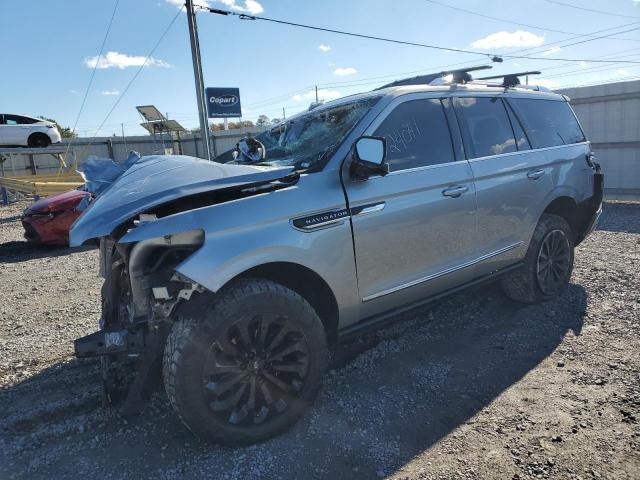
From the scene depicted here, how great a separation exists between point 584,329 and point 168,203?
3.54 m

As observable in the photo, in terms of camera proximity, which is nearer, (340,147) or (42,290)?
(340,147)

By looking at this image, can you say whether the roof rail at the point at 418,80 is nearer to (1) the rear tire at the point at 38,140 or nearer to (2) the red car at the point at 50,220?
(2) the red car at the point at 50,220

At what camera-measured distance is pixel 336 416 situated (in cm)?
295

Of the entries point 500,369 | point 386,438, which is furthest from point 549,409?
point 386,438

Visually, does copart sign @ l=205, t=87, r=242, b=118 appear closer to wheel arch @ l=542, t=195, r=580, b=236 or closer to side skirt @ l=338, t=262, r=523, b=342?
wheel arch @ l=542, t=195, r=580, b=236

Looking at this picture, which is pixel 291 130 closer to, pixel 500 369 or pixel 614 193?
pixel 500 369

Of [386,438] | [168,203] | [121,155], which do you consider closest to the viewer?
[168,203]

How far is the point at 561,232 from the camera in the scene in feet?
15.1

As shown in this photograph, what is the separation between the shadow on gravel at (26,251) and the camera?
26.7 ft

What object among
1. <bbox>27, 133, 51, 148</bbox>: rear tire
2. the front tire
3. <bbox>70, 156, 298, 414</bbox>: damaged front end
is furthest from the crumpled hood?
<bbox>27, 133, 51, 148</bbox>: rear tire

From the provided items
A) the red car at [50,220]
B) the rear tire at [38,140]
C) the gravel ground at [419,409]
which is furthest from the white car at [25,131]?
the gravel ground at [419,409]

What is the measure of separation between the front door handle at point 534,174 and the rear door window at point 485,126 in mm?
257

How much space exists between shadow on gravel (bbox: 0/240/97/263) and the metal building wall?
10.9m

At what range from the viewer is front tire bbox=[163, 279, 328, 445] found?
240cm
